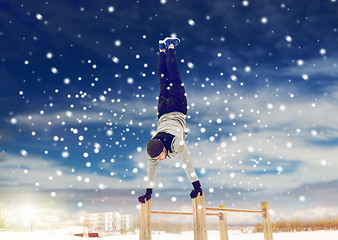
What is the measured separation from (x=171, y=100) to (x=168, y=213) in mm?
1595

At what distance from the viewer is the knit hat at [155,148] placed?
3.47 m

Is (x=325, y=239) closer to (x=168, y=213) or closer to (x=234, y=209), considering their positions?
(x=234, y=209)

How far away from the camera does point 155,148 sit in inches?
137

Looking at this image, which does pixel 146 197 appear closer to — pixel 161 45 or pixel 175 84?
pixel 175 84

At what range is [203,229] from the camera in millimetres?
3820

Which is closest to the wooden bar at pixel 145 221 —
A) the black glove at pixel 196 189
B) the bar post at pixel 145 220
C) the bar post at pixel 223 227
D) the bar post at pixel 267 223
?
the bar post at pixel 145 220

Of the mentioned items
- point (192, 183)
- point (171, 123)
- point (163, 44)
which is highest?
point (163, 44)

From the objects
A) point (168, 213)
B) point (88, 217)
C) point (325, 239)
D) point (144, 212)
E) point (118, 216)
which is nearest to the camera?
point (144, 212)

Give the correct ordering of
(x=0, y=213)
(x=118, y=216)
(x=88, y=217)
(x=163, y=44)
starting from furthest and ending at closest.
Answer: (x=88, y=217)
(x=118, y=216)
(x=0, y=213)
(x=163, y=44)

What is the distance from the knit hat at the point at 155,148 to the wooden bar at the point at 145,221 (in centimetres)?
64

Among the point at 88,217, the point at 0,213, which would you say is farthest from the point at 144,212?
the point at 88,217

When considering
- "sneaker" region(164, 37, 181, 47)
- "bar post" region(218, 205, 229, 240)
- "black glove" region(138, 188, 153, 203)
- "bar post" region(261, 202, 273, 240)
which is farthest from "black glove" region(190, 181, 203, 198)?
"bar post" region(261, 202, 273, 240)

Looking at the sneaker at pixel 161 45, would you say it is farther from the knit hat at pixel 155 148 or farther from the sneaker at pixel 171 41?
the knit hat at pixel 155 148

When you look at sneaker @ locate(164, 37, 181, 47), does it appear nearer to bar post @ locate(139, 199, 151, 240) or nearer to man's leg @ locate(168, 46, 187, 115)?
man's leg @ locate(168, 46, 187, 115)
